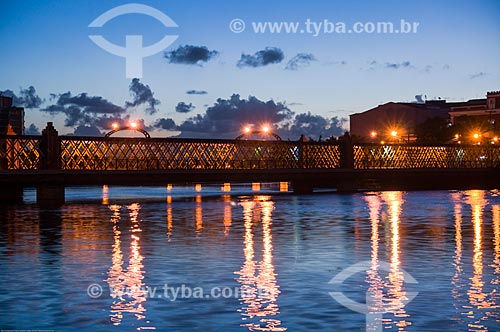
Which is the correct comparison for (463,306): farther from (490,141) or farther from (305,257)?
(490,141)

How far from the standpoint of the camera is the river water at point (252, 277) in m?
15.3

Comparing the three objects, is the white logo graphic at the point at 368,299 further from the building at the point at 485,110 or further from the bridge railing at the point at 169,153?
the building at the point at 485,110

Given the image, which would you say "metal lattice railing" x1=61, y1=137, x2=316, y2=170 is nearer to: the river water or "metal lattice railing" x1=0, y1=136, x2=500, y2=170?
"metal lattice railing" x1=0, y1=136, x2=500, y2=170

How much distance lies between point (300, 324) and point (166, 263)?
934cm

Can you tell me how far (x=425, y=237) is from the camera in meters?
32.2

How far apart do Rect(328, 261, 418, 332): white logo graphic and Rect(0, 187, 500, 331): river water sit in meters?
0.03

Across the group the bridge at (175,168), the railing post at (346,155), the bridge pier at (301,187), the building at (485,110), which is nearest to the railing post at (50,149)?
the bridge at (175,168)

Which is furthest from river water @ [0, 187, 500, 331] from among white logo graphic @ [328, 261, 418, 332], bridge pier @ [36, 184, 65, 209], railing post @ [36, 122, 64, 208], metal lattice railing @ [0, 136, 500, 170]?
metal lattice railing @ [0, 136, 500, 170]

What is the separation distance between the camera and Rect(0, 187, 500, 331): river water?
15.3 meters

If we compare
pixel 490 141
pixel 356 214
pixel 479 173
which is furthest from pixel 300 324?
pixel 490 141

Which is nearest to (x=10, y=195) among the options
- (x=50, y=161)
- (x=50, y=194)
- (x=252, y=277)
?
(x=50, y=161)

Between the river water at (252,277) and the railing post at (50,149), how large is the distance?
111 feet

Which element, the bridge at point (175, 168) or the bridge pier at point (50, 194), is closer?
the bridge pier at point (50, 194)

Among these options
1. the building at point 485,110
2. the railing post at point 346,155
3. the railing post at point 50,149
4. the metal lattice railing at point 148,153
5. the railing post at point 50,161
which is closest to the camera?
the railing post at point 50,161
